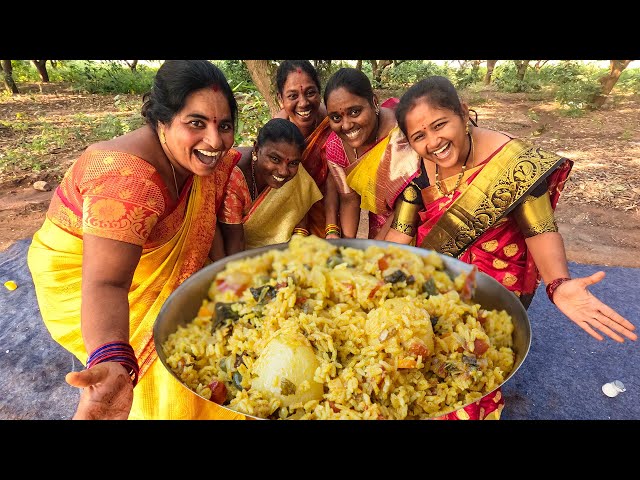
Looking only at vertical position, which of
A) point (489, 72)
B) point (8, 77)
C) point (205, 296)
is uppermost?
point (205, 296)

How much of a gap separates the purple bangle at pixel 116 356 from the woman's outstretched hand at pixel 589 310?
2.17 metres

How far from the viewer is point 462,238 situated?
2.94 metres

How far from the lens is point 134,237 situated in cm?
209

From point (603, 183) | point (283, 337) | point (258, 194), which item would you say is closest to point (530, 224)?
point (283, 337)

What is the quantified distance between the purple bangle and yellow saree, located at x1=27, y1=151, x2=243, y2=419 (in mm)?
427

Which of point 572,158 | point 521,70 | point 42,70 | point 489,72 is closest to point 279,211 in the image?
point 572,158

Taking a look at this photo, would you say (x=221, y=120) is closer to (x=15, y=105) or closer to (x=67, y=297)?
(x=67, y=297)

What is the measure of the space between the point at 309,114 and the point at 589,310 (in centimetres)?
270

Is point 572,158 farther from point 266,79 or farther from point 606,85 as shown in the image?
point 266,79

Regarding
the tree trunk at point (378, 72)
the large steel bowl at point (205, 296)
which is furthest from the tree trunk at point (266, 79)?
the tree trunk at point (378, 72)

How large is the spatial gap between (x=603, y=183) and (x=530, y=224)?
19.8ft

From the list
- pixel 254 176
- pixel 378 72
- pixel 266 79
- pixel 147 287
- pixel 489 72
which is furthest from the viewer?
pixel 489 72

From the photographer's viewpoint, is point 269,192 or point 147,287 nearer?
point 147,287

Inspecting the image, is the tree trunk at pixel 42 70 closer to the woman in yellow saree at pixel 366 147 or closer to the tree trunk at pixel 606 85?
the woman in yellow saree at pixel 366 147
